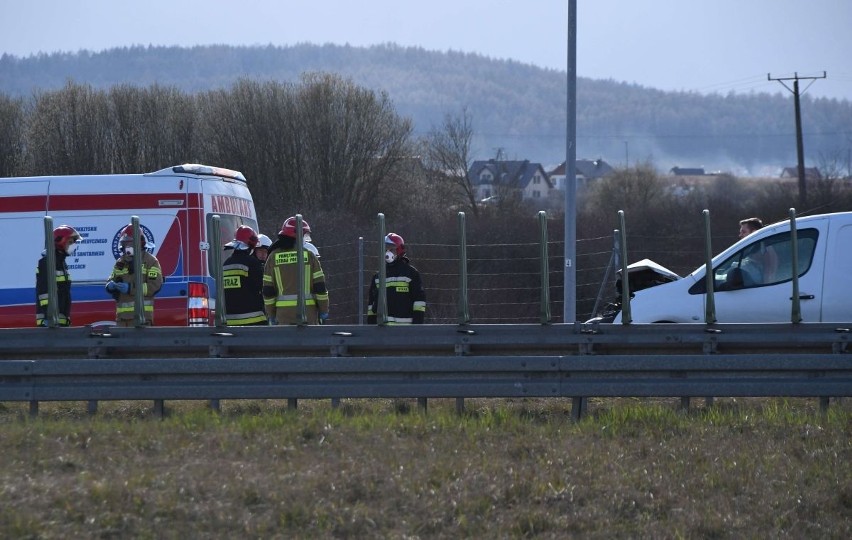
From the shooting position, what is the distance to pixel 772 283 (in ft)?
40.7

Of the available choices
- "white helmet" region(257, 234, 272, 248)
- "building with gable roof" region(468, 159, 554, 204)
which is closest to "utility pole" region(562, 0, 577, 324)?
"white helmet" region(257, 234, 272, 248)

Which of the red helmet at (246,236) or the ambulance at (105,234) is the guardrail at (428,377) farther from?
the ambulance at (105,234)

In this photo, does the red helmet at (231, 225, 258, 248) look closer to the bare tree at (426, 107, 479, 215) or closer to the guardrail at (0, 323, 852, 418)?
the guardrail at (0, 323, 852, 418)

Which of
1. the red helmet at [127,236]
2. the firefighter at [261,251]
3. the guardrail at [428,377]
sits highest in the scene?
the red helmet at [127,236]

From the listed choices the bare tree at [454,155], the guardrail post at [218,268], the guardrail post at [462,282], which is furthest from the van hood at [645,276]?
the bare tree at [454,155]

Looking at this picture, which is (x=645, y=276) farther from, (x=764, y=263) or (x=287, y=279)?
(x=287, y=279)

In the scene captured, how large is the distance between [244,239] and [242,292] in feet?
2.34

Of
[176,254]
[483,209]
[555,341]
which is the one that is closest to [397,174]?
[483,209]

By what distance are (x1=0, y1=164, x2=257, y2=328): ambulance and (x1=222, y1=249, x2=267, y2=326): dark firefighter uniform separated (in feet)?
5.04

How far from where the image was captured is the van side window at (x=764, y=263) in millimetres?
12227

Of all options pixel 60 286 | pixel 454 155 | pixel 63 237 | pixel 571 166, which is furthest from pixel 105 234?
pixel 454 155

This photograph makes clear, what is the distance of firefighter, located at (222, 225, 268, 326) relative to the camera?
12062mm

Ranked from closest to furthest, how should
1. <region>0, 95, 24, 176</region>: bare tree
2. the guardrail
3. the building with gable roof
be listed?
the guardrail, <region>0, 95, 24, 176</region>: bare tree, the building with gable roof

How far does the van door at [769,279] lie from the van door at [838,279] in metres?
0.08
